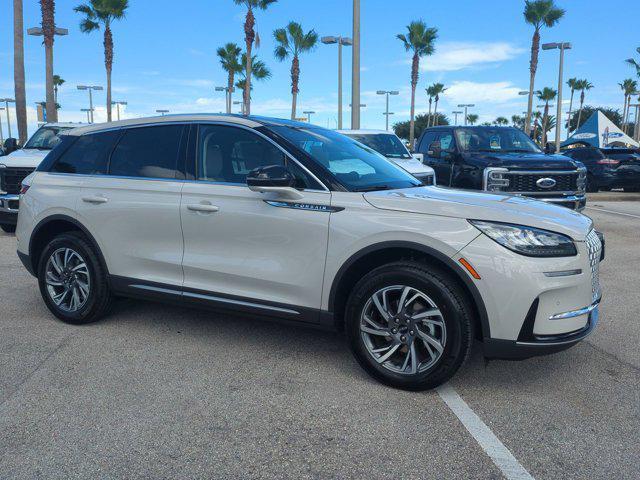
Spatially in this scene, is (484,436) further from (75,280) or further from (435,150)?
(435,150)

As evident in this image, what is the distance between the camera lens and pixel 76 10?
33.4m

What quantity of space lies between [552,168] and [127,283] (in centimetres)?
763

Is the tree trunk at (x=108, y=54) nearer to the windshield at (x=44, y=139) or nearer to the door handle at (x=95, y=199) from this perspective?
the windshield at (x=44, y=139)

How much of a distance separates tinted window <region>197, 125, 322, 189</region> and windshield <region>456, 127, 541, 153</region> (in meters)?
7.36

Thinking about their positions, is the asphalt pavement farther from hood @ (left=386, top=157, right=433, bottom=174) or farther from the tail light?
the tail light

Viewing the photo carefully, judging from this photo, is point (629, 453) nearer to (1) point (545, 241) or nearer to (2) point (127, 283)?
(1) point (545, 241)

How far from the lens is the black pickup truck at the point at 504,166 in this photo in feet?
31.8

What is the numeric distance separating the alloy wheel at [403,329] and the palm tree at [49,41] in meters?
22.3

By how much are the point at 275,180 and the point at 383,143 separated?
8.23 metres

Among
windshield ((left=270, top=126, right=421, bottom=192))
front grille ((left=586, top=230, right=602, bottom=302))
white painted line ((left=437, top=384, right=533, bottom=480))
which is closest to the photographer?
white painted line ((left=437, top=384, right=533, bottom=480))

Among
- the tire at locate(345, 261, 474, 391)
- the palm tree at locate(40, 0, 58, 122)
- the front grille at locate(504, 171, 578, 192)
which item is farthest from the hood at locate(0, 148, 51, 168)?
the palm tree at locate(40, 0, 58, 122)

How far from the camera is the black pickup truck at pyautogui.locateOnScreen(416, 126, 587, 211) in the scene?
31.8 feet

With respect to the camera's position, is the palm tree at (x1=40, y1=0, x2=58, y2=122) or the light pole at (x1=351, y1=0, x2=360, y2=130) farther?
the palm tree at (x1=40, y1=0, x2=58, y2=122)

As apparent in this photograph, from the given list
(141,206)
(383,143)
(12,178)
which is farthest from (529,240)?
(12,178)
